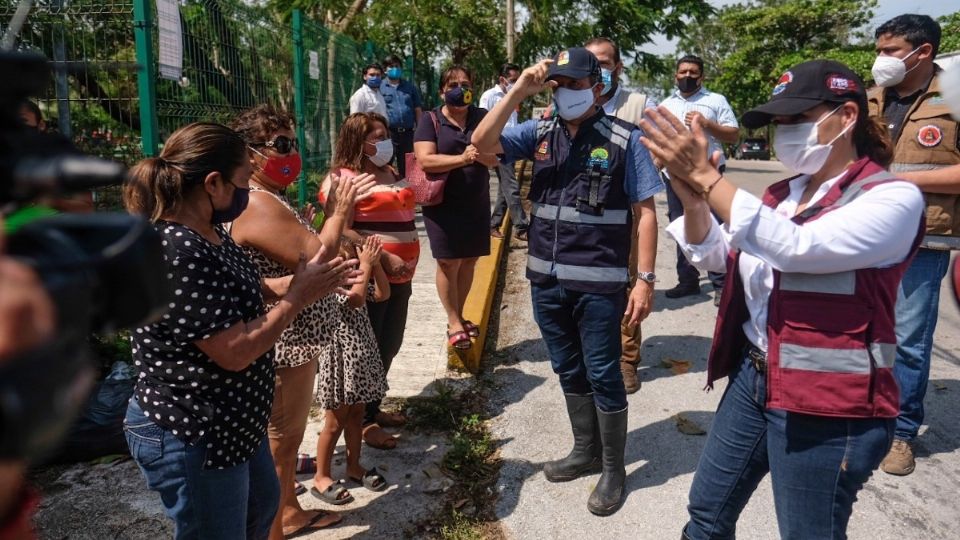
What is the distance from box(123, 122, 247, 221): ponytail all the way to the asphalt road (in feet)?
6.79

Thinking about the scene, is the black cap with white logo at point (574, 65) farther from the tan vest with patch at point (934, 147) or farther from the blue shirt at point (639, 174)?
the tan vest with patch at point (934, 147)

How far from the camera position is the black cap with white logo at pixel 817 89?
2.08 metres

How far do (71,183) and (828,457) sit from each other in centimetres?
204

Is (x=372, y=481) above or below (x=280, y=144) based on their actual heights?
below

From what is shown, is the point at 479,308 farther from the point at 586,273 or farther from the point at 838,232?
the point at 838,232

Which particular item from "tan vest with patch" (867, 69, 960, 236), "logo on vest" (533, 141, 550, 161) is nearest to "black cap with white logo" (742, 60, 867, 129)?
"logo on vest" (533, 141, 550, 161)

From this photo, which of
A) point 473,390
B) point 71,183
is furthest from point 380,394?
point 71,183

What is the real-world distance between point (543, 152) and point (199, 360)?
1.92 m

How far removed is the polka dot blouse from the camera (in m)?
2.02

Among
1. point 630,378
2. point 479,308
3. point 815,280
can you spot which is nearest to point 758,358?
point 815,280

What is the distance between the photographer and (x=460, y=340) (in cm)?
481

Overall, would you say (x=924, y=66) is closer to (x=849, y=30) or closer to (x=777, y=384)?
(x=777, y=384)

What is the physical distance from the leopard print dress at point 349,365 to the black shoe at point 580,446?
0.97 meters

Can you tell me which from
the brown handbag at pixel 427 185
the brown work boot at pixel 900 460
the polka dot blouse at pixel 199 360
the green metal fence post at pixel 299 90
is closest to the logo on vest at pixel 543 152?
the brown handbag at pixel 427 185
